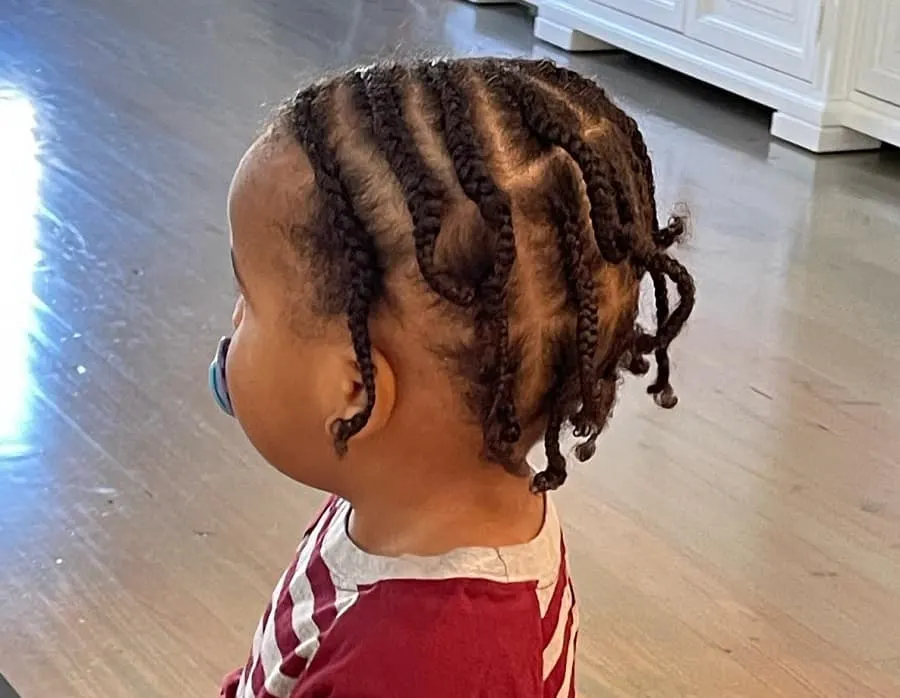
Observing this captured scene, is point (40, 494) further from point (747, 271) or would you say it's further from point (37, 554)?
point (747, 271)

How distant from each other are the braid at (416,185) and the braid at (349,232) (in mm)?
24

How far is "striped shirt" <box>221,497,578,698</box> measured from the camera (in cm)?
70

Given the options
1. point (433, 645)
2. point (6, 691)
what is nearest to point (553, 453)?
point (433, 645)

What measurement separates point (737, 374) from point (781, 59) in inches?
40.4

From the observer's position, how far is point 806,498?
5.20 feet

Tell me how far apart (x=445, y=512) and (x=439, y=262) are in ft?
0.47

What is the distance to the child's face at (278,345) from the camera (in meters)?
0.70

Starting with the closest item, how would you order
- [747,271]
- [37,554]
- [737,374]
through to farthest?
[37,554]
[737,374]
[747,271]

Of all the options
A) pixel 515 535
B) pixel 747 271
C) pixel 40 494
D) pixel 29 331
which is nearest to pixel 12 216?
pixel 29 331

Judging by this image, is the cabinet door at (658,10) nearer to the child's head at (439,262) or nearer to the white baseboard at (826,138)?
the white baseboard at (826,138)

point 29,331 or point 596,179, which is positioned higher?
point 596,179

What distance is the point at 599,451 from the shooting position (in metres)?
1.65

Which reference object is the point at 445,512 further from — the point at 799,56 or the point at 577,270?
the point at 799,56

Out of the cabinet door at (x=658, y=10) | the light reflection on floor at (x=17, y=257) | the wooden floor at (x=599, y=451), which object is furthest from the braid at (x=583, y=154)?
the cabinet door at (x=658, y=10)
